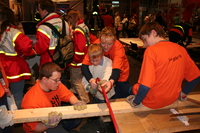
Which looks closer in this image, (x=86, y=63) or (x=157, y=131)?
(x=157, y=131)

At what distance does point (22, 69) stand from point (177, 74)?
2.37 m

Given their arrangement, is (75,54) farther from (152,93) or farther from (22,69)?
(152,93)

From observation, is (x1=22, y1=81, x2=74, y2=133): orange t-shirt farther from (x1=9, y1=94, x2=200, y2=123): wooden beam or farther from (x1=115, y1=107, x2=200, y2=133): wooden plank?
(x1=115, y1=107, x2=200, y2=133): wooden plank

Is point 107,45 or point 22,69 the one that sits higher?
point 107,45

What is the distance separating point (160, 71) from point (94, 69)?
3.24 feet

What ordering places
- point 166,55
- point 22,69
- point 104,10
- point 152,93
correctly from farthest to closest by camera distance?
point 104,10, point 22,69, point 152,93, point 166,55

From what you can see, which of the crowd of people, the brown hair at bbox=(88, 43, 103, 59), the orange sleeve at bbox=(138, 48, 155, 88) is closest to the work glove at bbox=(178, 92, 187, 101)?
the crowd of people

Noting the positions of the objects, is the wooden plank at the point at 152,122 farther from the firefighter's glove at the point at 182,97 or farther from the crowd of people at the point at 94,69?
the firefighter's glove at the point at 182,97

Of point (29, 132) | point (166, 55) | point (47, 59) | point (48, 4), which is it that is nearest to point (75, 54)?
point (47, 59)

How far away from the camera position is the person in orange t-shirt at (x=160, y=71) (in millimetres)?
1802

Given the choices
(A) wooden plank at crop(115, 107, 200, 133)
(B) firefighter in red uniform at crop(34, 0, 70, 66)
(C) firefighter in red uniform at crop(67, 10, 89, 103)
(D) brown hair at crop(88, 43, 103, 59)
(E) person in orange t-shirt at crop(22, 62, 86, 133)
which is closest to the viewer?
(A) wooden plank at crop(115, 107, 200, 133)

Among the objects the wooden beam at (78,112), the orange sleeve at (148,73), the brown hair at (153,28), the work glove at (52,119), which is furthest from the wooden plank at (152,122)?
the brown hair at (153,28)

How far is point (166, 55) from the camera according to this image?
1825 mm

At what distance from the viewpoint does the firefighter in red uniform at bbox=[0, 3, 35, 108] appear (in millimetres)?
2562
